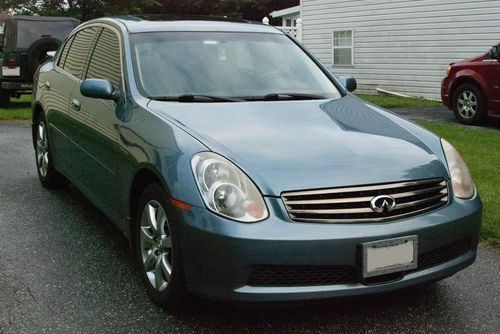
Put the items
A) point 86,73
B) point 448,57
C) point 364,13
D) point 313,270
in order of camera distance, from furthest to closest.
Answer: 1. point 364,13
2. point 448,57
3. point 86,73
4. point 313,270

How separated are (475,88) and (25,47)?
903 cm

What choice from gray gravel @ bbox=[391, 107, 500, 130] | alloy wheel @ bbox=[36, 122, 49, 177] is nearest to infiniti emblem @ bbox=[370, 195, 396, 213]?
alloy wheel @ bbox=[36, 122, 49, 177]

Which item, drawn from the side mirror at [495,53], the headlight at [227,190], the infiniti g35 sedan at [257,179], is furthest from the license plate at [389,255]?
the side mirror at [495,53]

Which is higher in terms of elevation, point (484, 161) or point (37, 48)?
point (37, 48)

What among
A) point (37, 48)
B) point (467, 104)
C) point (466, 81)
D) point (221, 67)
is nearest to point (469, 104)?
point (467, 104)

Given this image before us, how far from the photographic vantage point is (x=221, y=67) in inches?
171

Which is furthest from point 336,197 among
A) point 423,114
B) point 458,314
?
point 423,114

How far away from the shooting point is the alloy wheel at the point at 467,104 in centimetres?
1083

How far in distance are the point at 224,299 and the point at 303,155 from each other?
790 mm

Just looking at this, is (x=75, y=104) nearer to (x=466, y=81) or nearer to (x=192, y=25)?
(x=192, y=25)

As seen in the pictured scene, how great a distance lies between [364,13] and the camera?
59.9ft

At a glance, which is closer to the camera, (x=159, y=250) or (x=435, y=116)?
(x=159, y=250)

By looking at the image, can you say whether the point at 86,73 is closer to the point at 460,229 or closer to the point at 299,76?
the point at 299,76

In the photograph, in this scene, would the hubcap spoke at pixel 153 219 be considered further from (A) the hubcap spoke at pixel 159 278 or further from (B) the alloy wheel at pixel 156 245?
(A) the hubcap spoke at pixel 159 278
